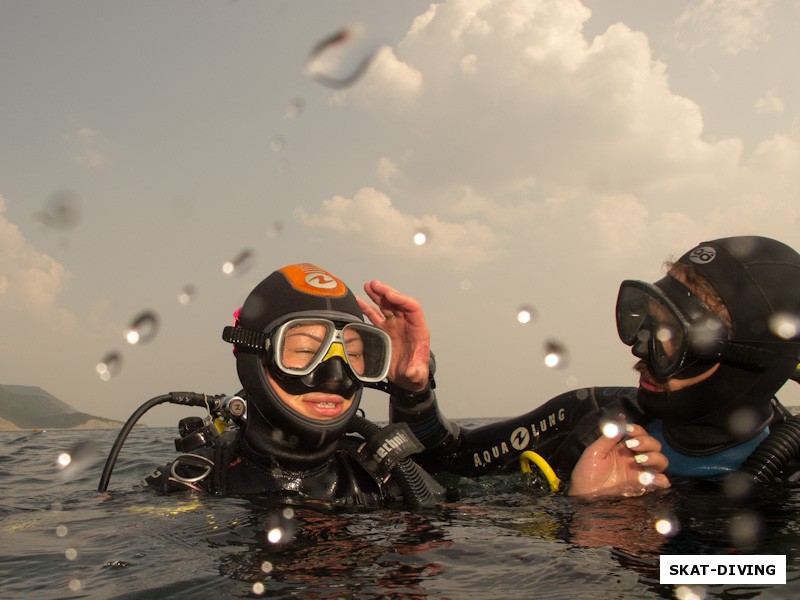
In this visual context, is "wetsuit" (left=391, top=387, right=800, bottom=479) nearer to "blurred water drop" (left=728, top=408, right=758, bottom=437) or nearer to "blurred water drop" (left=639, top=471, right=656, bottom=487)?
"blurred water drop" (left=728, top=408, right=758, bottom=437)

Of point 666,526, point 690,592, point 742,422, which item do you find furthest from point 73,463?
point 690,592

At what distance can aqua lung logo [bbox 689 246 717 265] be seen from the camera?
3172 millimetres

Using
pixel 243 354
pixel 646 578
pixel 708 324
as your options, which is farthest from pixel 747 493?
pixel 243 354

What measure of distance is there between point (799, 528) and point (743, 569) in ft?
2.22

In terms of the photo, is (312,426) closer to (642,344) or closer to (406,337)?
(406,337)

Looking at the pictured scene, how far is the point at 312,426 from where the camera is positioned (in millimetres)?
3148

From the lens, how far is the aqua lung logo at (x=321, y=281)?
3521 millimetres

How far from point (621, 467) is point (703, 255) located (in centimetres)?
121

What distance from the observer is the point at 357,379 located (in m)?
3.33

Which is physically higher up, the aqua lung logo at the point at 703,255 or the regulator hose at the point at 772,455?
the aqua lung logo at the point at 703,255

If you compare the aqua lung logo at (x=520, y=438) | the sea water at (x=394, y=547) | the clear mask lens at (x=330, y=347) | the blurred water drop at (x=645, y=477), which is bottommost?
the sea water at (x=394, y=547)

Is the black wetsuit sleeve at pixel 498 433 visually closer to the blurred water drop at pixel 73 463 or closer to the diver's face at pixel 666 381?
the diver's face at pixel 666 381

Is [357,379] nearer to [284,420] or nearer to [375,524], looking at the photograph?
[284,420]

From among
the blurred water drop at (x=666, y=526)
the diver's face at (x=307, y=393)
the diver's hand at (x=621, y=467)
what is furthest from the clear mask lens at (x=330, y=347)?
the blurred water drop at (x=666, y=526)
